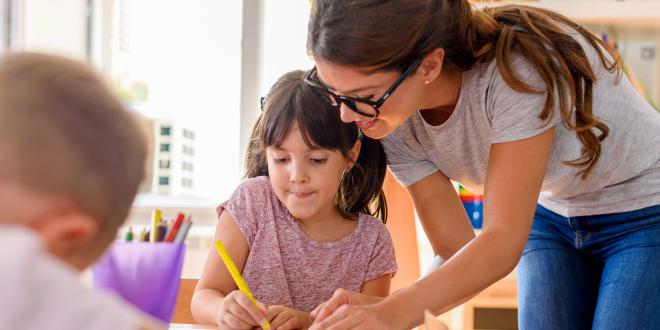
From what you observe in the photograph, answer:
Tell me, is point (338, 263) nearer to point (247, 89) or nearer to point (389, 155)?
point (389, 155)

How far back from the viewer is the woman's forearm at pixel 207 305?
4.40 feet

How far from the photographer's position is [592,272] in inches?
58.9

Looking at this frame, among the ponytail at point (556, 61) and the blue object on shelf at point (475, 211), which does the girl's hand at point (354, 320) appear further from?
the blue object on shelf at point (475, 211)

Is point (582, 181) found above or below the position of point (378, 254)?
above

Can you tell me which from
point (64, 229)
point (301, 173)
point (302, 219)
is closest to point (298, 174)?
point (301, 173)

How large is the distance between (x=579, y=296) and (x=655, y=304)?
0.52 feet

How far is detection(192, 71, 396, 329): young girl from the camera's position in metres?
1.50

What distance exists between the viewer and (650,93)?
3.30 metres

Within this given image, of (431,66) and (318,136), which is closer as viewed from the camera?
(431,66)

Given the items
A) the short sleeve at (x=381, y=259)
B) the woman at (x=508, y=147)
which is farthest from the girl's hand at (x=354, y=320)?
the short sleeve at (x=381, y=259)

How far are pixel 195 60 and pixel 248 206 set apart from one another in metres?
2.07

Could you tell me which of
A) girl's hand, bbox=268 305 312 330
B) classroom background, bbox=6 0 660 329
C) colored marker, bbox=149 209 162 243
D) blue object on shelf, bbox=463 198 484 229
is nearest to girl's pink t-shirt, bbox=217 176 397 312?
girl's hand, bbox=268 305 312 330

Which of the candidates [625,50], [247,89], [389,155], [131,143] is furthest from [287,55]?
[131,143]

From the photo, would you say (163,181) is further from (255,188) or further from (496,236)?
(496,236)
